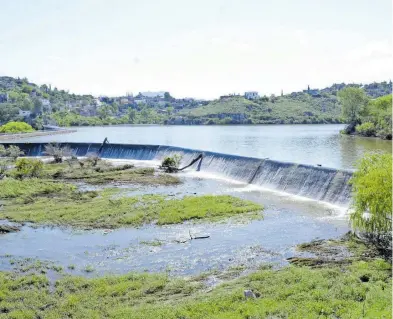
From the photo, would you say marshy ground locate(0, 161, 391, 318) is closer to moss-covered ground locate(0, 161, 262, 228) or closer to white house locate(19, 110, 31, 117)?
moss-covered ground locate(0, 161, 262, 228)

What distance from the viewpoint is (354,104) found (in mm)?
68000

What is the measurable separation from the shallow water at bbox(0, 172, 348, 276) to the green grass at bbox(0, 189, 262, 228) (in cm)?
95

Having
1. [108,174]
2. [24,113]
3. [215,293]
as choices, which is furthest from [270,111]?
[215,293]

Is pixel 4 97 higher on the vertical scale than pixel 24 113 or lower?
higher

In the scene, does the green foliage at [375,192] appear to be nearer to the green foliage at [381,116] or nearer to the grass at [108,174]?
the grass at [108,174]

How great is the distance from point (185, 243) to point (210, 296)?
5213 mm

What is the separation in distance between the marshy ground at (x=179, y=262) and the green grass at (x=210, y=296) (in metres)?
0.03

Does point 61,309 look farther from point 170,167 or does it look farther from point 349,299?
point 170,167

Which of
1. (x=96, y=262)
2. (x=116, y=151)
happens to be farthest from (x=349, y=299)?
(x=116, y=151)

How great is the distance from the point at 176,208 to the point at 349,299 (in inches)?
463

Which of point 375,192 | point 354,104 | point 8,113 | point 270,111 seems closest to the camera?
point 375,192

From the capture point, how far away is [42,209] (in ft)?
71.1

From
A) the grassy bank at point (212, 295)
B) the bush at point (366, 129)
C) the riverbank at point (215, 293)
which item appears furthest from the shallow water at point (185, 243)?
the bush at point (366, 129)

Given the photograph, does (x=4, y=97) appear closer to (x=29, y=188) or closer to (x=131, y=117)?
(x=131, y=117)
